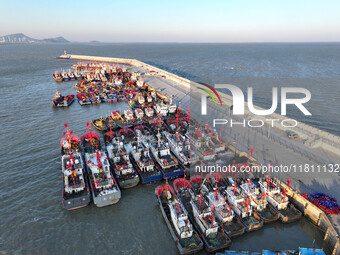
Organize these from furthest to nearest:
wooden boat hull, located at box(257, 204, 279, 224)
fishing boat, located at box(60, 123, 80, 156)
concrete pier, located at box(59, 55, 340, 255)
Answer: fishing boat, located at box(60, 123, 80, 156) < wooden boat hull, located at box(257, 204, 279, 224) < concrete pier, located at box(59, 55, 340, 255)

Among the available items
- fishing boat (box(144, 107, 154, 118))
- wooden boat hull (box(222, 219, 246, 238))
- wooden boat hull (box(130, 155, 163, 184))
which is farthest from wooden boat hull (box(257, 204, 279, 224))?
fishing boat (box(144, 107, 154, 118))

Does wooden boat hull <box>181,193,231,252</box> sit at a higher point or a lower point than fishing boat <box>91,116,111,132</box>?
lower

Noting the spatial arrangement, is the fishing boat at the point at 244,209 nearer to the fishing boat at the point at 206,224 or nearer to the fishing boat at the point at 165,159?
the fishing boat at the point at 206,224

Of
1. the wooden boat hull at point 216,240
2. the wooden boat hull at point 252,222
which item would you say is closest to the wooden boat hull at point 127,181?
the wooden boat hull at point 216,240

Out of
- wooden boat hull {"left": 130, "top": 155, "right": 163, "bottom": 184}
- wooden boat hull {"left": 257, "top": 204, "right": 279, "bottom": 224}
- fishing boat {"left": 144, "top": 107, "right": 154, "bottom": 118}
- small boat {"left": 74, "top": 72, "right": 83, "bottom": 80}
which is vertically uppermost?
small boat {"left": 74, "top": 72, "right": 83, "bottom": 80}

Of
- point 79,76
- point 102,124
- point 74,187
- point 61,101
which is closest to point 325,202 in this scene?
point 74,187

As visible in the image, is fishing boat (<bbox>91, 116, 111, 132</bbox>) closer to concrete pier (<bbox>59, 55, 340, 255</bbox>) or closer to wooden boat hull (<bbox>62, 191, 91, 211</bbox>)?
concrete pier (<bbox>59, 55, 340, 255</bbox>)

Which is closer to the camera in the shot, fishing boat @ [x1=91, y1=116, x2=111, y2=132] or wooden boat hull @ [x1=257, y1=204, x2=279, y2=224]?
wooden boat hull @ [x1=257, y1=204, x2=279, y2=224]

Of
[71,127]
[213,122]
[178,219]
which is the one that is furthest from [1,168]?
[213,122]
